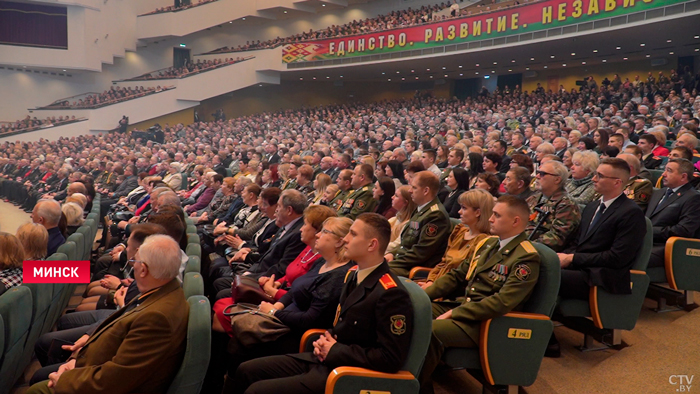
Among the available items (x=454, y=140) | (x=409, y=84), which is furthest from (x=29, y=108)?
(x=454, y=140)

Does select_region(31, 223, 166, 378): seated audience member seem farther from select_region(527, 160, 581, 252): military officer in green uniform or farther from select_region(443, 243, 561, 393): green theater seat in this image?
select_region(527, 160, 581, 252): military officer in green uniform

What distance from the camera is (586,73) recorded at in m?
19.4

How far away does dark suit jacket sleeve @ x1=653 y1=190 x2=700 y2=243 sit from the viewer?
3.54 m

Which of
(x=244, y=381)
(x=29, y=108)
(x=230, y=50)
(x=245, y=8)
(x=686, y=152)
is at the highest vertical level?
(x=245, y=8)

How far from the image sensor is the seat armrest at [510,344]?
2391 millimetres

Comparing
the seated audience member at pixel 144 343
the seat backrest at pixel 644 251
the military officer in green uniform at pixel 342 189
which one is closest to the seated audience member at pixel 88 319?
the seated audience member at pixel 144 343

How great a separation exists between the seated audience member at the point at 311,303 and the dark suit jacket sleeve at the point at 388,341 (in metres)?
0.41

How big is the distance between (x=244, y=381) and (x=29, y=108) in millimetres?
25065

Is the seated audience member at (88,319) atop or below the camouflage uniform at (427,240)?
below

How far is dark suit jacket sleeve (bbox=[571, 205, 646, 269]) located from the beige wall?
56.6ft

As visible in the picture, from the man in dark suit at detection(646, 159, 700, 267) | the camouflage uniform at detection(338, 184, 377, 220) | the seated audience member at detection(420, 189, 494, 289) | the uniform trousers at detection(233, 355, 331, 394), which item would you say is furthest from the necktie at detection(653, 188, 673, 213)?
the uniform trousers at detection(233, 355, 331, 394)

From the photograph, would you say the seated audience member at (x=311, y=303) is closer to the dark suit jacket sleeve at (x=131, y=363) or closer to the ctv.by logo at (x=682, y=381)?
the dark suit jacket sleeve at (x=131, y=363)

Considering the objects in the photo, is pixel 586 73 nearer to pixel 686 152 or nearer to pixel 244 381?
pixel 686 152

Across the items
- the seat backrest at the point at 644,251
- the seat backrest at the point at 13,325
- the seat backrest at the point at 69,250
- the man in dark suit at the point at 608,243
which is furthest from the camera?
the seat backrest at the point at 69,250
